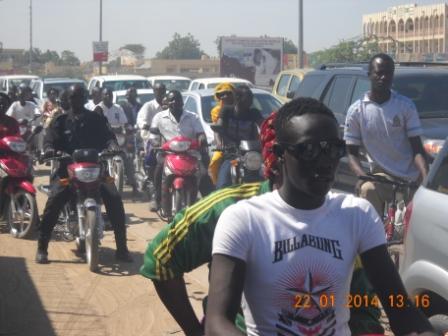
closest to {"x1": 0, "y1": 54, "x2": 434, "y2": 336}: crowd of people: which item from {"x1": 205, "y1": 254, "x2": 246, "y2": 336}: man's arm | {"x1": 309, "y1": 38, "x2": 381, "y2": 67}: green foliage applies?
{"x1": 205, "y1": 254, "x2": 246, "y2": 336}: man's arm

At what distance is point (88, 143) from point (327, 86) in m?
3.00

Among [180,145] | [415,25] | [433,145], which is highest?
[415,25]

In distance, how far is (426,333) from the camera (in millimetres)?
2650

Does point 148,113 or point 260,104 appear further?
point 260,104

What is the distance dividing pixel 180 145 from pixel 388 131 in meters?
3.92

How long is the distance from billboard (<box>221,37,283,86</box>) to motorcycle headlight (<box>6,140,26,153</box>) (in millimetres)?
24686

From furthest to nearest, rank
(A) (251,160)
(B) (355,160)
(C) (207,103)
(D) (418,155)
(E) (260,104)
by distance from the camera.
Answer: (E) (260,104) < (C) (207,103) < (A) (251,160) < (B) (355,160) < (D) (418,155)

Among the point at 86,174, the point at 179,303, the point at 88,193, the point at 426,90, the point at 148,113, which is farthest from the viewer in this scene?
the point at 148,113

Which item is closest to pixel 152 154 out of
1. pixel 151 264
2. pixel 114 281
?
pixel 114 281

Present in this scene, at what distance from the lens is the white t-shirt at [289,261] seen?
2619mm

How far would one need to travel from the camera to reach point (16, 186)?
10.0 m

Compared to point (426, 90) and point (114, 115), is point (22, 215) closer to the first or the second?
point (114, 115)

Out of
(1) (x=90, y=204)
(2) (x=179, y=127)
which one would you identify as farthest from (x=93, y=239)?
(2) (x=179, y=127)

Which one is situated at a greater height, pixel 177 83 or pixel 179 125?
pixel 177 83
